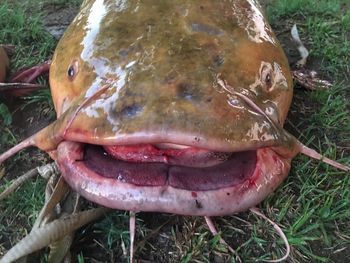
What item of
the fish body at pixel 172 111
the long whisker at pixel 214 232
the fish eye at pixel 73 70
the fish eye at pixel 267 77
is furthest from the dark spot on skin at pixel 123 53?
the long whisker at pixel 214 232

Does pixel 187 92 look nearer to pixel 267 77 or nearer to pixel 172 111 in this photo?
pixel 172 111

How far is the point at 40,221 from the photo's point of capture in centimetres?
186

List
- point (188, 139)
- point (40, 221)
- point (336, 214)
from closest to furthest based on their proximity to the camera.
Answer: point (188, 139), point (40, 221), point (336, 214)

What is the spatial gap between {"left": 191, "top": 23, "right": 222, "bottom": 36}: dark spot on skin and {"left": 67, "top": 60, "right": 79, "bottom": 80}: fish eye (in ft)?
1.31

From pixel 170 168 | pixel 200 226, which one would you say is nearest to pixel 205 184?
pixel 170 168

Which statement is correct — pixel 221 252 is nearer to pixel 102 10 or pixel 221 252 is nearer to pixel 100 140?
pixel 100 140

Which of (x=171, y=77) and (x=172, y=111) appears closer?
(x=172, y=111)

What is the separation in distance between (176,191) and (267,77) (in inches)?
19.6

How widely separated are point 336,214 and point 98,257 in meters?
0.81

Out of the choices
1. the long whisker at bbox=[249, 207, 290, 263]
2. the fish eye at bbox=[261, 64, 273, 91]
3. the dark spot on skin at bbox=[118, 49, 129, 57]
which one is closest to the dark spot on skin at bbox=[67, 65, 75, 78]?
the dark spot on skin at bbox=[118, 49, 129, 57]

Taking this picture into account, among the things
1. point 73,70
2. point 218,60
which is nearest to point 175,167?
point 218,60

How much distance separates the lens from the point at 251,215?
6.60 ft

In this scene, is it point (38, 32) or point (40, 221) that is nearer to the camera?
point (40, 221)

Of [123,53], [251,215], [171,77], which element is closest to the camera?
[171,77]
